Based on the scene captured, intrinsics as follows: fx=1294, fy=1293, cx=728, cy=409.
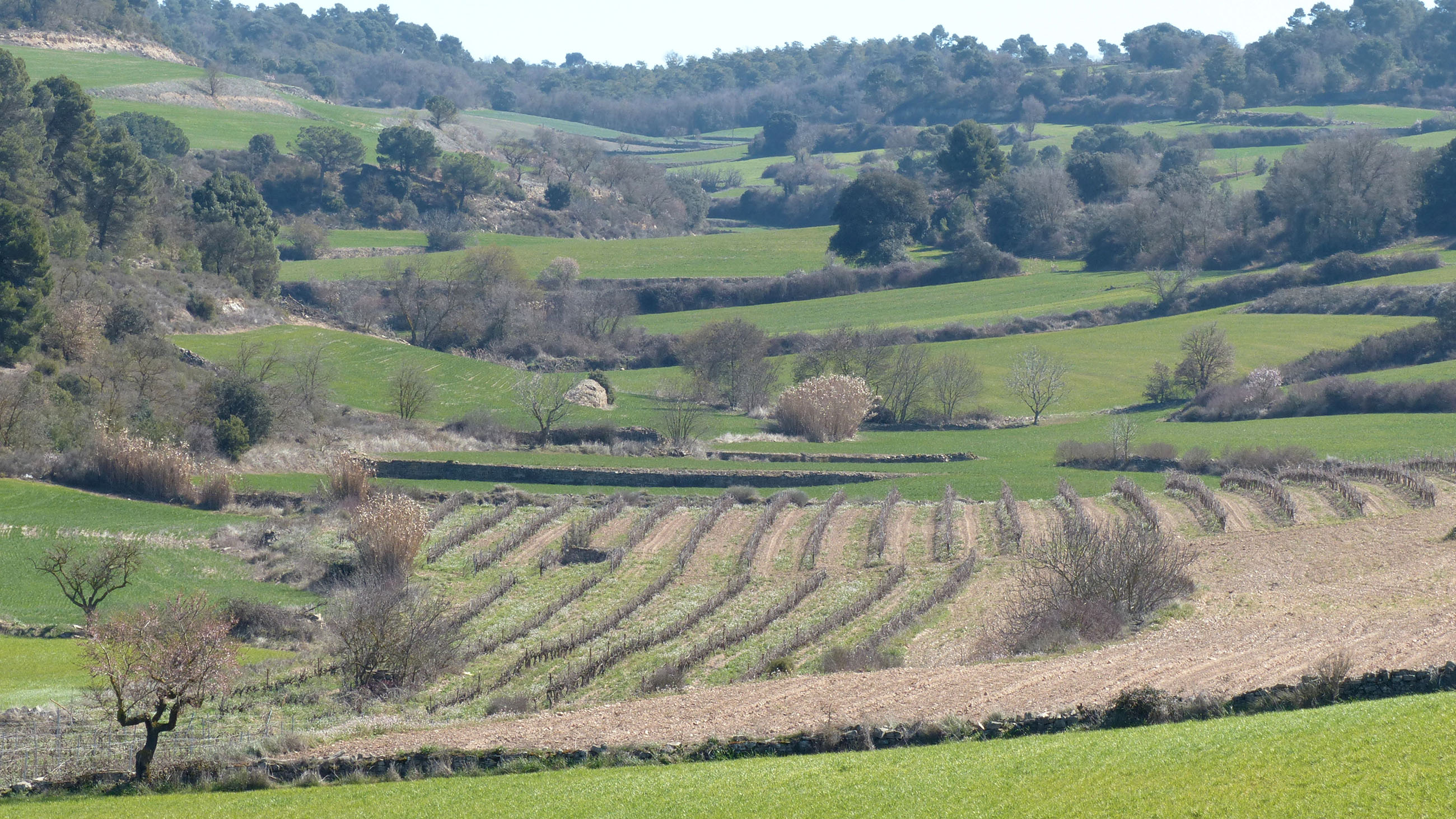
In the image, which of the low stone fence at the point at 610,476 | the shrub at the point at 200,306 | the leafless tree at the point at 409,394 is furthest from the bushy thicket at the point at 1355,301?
the shrub at the point at 200,306

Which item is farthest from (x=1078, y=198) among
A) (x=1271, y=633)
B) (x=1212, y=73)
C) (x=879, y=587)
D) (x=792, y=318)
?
(x=1271, y=633)

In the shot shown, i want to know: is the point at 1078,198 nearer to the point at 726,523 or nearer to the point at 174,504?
the point at 726,523

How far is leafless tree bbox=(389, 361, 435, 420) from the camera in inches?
2228

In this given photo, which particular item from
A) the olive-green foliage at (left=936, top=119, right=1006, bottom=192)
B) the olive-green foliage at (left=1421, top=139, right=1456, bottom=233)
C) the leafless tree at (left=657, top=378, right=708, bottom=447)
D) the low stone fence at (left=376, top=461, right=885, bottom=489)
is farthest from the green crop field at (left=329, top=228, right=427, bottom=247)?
the olive-green foliage at (left=1421, top=139, right=1456, bottom=233)

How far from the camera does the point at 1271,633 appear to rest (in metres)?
21.2

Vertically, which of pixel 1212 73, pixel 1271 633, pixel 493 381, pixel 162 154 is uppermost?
pixel 1212 73

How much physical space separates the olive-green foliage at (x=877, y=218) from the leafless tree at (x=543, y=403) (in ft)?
130

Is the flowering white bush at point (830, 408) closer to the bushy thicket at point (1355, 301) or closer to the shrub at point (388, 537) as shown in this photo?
the shrub at point (388, 537)

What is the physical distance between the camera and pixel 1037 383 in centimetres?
6078

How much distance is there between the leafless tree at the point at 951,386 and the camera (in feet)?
199

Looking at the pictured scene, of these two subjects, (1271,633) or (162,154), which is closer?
(1271,633)

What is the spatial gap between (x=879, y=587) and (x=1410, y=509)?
53.1 ft

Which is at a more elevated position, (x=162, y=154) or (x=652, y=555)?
(x=162, y=154)

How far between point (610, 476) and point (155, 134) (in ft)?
206
